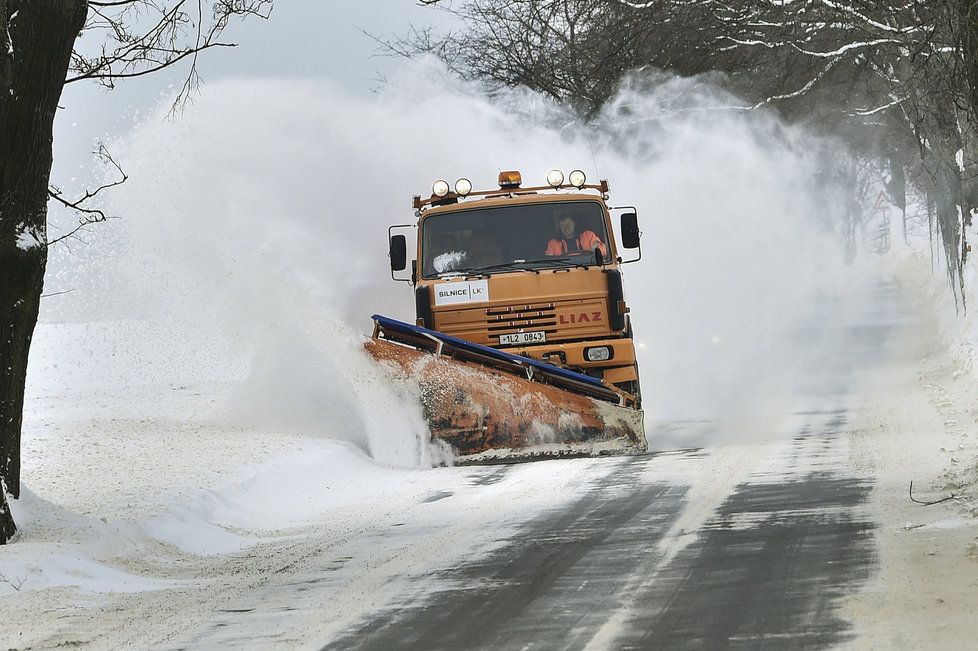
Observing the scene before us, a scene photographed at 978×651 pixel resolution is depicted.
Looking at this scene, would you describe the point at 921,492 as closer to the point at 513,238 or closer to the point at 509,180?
the point at 513,238

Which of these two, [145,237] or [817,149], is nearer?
[145,237]

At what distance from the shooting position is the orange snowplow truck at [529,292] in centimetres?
1088

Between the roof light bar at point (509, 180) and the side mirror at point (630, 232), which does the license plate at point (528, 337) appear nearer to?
the side mirror at point (630, 232)

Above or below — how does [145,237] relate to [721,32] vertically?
below

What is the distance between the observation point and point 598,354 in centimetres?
1148

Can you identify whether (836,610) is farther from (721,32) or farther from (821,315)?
(821,315)

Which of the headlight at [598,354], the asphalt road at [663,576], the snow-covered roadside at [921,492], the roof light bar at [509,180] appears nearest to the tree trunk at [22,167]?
the asphalt road at [663,576]

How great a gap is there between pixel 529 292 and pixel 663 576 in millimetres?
6195

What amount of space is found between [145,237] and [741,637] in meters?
11.8

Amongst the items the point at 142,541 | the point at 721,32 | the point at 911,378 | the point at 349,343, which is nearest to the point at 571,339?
the point at 349,343

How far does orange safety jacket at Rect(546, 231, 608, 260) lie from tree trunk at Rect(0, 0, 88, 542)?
5.78m

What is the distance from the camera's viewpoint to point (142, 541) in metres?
7.35

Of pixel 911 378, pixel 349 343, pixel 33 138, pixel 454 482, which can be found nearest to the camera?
pixel 33 138

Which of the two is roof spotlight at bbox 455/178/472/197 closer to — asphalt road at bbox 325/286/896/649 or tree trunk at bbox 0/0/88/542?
asphalt road at bbox 325/286/896/649
